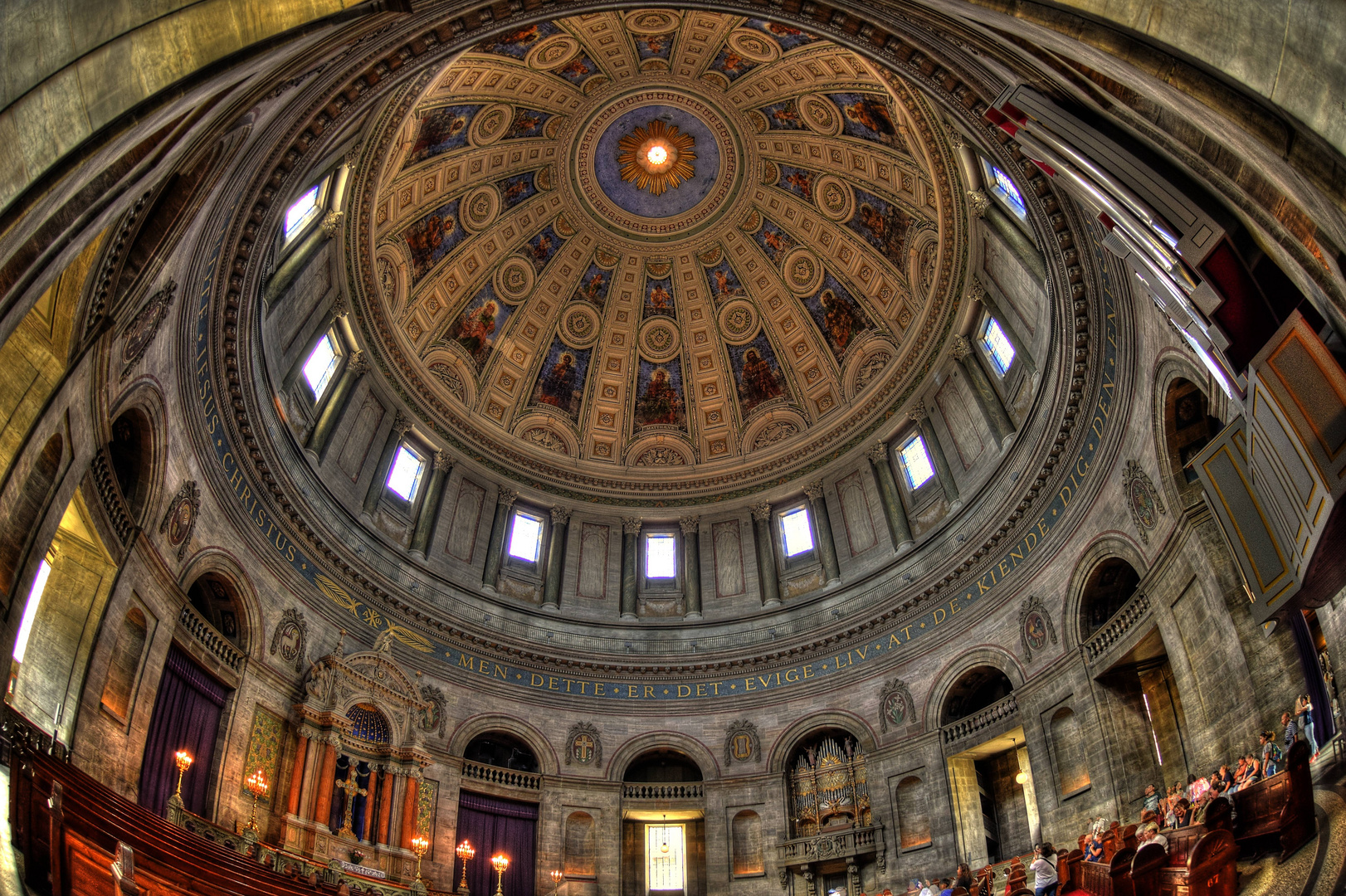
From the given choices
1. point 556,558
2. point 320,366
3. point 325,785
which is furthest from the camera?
point 556,558

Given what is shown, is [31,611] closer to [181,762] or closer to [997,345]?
[181,762]

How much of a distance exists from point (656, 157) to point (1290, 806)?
98.8 feet

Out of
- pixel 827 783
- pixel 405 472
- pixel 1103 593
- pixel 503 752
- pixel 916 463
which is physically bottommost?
pixel 827 783

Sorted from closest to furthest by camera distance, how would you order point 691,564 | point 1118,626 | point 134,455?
point 134,455, point 1118,626, point 691,564

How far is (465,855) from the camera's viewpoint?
22766mm

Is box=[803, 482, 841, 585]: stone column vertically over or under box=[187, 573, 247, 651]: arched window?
over

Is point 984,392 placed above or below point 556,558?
above

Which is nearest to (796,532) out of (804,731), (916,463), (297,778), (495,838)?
(916,463)

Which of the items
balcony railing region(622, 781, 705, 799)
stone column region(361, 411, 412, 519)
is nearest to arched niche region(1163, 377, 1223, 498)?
balcony railing region(622, 781, 705, 799)

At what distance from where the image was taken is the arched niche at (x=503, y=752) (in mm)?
26266

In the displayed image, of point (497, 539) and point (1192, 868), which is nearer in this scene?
point (1192, 868)

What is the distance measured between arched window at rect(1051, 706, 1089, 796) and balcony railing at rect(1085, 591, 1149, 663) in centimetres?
152

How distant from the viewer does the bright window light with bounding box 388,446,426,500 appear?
28812mm

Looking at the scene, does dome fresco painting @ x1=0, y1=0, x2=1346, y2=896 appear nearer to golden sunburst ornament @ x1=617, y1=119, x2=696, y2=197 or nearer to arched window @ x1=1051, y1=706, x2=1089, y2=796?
arched window @ x1=1051, y1=706, x2=1089, y2=796
